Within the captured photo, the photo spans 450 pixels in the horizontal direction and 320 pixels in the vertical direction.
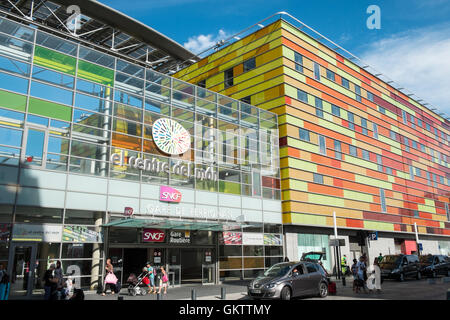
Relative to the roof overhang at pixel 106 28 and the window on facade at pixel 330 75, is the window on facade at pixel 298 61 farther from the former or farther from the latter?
the roof overhang at pixel 106 28

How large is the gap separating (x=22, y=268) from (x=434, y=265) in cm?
2860

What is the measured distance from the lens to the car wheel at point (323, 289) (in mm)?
16670

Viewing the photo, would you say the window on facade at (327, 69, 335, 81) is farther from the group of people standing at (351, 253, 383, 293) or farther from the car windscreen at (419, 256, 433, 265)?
the group of people standing at (351, 253, 383, 293)

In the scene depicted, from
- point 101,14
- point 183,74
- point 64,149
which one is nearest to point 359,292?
point 64,149

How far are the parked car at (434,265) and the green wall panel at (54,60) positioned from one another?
28.2 meters

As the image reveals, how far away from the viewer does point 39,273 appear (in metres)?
Result: 17.9

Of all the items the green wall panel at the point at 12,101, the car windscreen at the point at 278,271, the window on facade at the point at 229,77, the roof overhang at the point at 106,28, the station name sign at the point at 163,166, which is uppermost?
the roof overhang at the point at 106,28

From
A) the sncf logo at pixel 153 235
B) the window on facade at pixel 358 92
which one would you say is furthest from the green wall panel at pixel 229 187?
the window on facade at pixel 358 92

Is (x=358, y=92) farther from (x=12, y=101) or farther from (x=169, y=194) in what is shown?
(x=12, y=101)

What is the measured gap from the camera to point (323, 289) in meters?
16.9

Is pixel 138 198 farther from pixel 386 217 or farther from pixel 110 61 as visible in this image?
pixel 386 217

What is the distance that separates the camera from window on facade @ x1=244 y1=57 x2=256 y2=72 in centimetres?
3606

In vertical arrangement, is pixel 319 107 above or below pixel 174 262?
above

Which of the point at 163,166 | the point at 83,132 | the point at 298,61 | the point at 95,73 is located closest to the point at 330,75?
the point at 298,61
